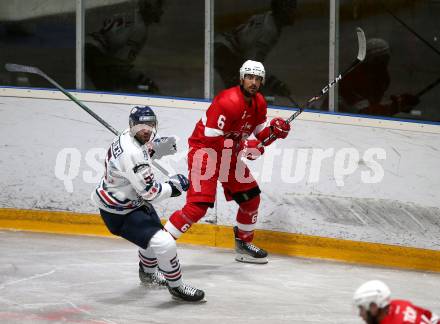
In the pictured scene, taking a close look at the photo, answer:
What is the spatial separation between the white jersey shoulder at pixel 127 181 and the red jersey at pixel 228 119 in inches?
33.7

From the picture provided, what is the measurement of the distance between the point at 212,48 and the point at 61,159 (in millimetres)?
1270

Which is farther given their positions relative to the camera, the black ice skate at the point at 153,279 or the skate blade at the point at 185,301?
the black ice skate at the point at 153,279

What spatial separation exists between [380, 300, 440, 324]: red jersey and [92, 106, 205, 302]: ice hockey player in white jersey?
1.93 metres

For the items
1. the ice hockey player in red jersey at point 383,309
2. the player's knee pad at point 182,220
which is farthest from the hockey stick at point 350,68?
the ice hockey player in red jersey at point 383,309

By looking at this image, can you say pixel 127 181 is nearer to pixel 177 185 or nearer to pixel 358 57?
pixel 177 185

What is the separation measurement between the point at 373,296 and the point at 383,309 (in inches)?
2.7

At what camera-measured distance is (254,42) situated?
6621 millimetres

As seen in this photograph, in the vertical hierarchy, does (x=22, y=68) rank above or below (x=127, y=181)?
above

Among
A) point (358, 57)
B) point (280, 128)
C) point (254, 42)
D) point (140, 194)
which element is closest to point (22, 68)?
point (254, 42)

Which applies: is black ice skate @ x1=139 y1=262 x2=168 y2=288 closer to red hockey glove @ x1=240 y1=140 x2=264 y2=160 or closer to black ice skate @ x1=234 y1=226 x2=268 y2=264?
black ice skate @ x1=234 y1=226 x2=268 y2=264

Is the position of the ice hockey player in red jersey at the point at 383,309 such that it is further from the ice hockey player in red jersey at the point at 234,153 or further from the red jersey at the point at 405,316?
the ice hockey player in red jersey at the point at 234,153

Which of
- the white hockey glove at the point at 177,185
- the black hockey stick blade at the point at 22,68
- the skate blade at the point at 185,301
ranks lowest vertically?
the skate blade at the point at 185,301

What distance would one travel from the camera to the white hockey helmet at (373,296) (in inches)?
123

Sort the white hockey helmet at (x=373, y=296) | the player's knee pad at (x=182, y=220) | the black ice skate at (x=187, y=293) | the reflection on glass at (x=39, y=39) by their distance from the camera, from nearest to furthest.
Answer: the white hockey helmet at (x=373, y=296)
the black ice skate at (x=187, y=293)
the player's knee pad at (x=182, y=220)
the reflection on glass at (x=39, y=39)
